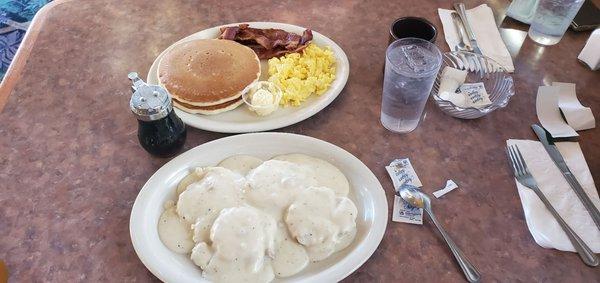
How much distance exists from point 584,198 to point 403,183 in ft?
1.37

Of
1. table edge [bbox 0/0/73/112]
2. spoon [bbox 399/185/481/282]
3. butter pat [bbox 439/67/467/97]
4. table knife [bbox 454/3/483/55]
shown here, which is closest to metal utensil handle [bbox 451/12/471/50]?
table knife [bbox 454/3/483/55]

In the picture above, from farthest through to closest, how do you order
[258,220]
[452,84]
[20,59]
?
[20,59]
[452,84]
[258,220]

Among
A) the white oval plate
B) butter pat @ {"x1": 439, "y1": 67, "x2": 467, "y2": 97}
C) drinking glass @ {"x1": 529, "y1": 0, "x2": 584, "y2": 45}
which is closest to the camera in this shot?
the white oval plate

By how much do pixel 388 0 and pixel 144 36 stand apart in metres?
0.88

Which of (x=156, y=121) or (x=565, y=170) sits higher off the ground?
(x=156, y=121)

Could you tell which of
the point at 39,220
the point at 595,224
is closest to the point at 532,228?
the point at 595,224

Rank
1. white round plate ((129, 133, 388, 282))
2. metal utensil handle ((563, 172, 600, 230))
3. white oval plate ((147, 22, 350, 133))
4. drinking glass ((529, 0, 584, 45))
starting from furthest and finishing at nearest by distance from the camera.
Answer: drinking glass ((529, 0, 584, 45)) < white oval plate ((147, 22, 350, 133)) < metal utensil handle ((563, 172, 600, 230)) < white round plate ((129, 133, 388, 282))

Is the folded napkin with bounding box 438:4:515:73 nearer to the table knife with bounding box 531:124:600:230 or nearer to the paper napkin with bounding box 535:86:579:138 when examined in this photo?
the paper napkin with bounding box 535:86:579:138

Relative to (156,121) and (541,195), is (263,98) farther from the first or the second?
(541,195)

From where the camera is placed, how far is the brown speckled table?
A: 0.95m

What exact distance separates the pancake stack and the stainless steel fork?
72cm

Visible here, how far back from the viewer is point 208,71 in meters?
1.25

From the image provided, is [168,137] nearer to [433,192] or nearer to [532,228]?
[433,192]

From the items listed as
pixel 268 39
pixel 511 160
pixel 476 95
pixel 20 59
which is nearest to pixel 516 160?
pixel 511 160
